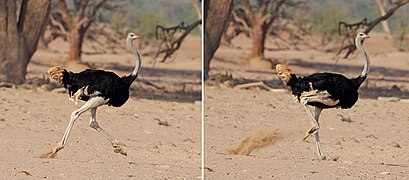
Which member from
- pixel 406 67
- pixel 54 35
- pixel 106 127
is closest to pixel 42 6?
pixel 106 127

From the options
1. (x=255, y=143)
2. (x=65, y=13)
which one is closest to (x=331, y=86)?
(x=255, y=143)

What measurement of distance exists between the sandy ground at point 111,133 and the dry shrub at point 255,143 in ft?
1.47

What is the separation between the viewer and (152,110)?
19031 mm

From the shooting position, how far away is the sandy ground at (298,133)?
466 inches

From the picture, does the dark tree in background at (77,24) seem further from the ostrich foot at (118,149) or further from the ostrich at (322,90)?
the ostrich at (322,90)

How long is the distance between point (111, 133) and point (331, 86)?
4.23 metres

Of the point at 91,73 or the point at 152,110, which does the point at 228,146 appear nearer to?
the point at 91,73

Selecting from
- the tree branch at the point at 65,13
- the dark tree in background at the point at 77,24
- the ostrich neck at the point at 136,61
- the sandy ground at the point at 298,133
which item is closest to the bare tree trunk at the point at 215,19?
the sandy ground at the point at 298,133

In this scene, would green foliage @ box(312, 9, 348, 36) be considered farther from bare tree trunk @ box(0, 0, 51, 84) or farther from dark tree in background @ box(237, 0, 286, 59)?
bare tree trunk @ box(0, 0, 51, 84)

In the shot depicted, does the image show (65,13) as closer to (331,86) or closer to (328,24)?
(331,86)

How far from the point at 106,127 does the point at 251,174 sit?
18.6 ft

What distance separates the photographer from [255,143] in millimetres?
13719

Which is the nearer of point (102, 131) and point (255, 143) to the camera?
point (102, 131)

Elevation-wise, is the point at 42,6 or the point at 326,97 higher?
the point at 326,97
